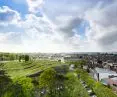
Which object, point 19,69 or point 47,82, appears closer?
point 47,82

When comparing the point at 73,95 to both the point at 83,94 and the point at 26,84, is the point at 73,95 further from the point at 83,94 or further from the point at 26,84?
the point at 26,84

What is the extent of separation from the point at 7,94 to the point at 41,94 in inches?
449

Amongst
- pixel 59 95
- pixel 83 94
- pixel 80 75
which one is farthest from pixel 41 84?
pixel 80 75

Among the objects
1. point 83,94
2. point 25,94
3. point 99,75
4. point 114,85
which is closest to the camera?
point 25,94

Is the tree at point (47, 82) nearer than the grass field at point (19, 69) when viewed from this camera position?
Yes

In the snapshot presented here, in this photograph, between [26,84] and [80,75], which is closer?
[26,84]

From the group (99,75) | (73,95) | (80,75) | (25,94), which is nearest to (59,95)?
(73,95)

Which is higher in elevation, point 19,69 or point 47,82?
point 19,69

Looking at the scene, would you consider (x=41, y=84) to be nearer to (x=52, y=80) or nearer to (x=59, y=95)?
(x=52, y=80)

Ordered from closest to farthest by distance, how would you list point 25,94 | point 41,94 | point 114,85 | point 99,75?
point 25,94
point 41,94
point 114,85
point 99,75

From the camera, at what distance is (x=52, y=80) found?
6172 cm

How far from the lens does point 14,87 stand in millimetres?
51688

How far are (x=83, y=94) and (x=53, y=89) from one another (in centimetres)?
916

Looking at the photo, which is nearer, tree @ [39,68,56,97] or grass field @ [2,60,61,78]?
tree @ [39,68,56,97]
